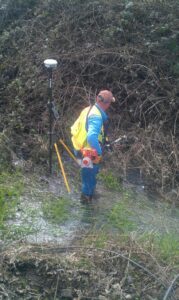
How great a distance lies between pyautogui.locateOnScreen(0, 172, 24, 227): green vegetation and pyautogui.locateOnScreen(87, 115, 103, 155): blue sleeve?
1250mm

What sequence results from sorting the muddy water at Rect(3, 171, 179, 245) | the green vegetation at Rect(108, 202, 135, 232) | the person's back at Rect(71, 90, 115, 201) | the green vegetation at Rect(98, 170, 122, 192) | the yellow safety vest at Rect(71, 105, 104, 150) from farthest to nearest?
1. the green vegetation at Rect(98, 170, 122, 192)
2. the yellow safety vest at Rect(71, 105, 104, 150)
3. the person's back at Rect(71, 90, 115, 201)
4. the green vegetation at Rect(108, 202, 135, 232)
5. the muddy water at Rect(3, 171, 179, 245)

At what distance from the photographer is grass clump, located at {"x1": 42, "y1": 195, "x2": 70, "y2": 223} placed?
8344 millimetres

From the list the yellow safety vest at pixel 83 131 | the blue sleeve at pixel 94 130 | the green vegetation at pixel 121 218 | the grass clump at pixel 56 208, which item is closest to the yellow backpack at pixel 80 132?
the yellow safety vest at pixel 83 131

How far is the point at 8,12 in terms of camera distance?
12219 mm

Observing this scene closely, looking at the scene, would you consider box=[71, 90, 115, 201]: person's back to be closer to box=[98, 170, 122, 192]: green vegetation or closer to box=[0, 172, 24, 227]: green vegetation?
box=[98, 170, 122, 192]: green vegetation

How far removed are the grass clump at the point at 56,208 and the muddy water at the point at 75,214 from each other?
0.06 m

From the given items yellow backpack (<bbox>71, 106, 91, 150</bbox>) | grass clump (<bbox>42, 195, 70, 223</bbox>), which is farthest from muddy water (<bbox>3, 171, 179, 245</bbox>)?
yellow backpack (<bbox>71, 106, 91, 150</bbox>)

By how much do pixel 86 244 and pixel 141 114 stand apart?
10.4ft

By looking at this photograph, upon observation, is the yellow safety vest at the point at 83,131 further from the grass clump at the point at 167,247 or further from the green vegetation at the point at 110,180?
the grass clump at the point at 167,247

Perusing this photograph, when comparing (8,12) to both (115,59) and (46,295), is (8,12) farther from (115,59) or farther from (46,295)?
(46,295)

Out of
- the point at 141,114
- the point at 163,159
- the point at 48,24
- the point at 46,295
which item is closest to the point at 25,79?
the point at 48,24

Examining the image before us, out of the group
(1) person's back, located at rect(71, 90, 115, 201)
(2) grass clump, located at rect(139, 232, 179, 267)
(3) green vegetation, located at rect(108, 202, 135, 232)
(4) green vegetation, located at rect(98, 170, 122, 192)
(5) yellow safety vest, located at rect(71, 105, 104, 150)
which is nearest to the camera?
(2) grass clump, located at rect(139, 232, 179, 267)

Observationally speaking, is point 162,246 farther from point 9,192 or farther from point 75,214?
point 9,192

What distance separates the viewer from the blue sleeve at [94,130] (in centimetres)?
827
